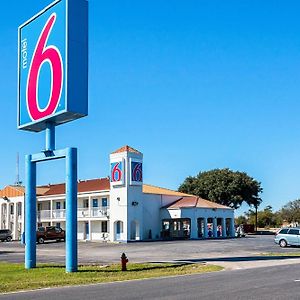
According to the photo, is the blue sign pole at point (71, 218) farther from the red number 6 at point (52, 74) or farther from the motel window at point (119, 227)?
the motel window at point (119, 227)

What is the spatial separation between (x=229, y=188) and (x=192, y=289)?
230ft

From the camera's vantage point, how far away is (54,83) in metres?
21.6

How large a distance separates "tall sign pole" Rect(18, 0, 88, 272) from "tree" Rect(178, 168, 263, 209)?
63323 millimetres

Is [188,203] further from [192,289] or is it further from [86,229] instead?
[192,289]

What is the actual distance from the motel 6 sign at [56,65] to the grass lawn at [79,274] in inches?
242

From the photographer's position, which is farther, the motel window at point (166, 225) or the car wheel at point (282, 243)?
the motel window at point (166, 225)

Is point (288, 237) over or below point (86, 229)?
below

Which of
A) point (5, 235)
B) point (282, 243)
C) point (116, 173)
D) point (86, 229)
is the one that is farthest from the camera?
point (5, 235)

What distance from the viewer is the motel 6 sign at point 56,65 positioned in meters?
21.0

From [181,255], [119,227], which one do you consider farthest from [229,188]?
→ [181,255]

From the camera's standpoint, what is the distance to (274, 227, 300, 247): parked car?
1570 inches

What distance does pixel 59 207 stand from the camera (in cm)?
6650

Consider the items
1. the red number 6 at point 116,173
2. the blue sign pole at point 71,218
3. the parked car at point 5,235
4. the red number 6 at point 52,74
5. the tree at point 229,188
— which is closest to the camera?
the blue sign pole at point 71,218

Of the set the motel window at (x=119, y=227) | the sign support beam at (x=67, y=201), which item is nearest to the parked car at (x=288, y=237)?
the motel window at (x=119, y=227)
